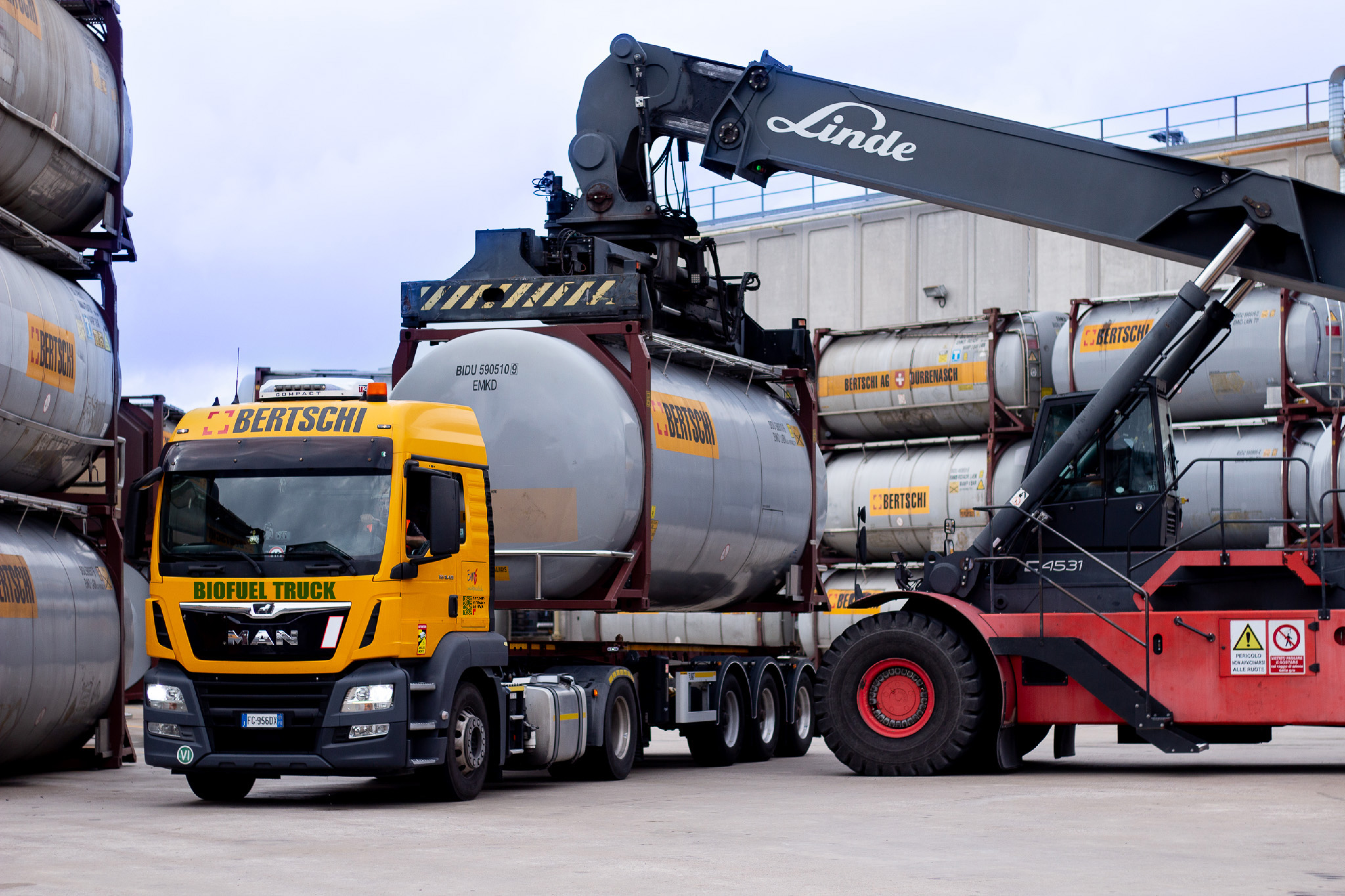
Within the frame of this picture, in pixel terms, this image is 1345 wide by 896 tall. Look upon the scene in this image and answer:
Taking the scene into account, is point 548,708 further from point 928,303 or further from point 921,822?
point 928,303

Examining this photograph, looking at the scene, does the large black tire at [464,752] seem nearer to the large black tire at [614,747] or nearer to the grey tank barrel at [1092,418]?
the large black tire at [614,747]

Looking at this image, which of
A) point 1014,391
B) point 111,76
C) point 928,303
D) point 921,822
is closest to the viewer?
point 921,822

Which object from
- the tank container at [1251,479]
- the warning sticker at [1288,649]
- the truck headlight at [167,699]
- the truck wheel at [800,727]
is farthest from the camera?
the tank container at [1251,479]

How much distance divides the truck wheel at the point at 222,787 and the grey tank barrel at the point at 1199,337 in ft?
30.2

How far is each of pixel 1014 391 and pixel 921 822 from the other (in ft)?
54.0

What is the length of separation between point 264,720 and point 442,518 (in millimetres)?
2007

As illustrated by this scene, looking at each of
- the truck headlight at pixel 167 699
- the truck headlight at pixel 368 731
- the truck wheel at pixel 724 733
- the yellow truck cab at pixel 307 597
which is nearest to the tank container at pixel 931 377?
the truck wheel at pixel 724 733

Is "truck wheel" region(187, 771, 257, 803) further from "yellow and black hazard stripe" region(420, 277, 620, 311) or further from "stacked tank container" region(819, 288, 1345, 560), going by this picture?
"stacked tank container" region(819, 288, 1345, 560)

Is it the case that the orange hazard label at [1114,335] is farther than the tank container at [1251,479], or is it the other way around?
the orange hazard label at [1114,335]

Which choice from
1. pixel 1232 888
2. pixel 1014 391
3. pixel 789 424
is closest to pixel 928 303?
pixel 1014 391

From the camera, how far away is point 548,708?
14320mm

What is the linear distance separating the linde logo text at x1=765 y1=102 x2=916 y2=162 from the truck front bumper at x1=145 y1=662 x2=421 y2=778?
22.7ft

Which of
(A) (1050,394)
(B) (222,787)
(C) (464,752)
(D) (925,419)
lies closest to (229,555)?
(B) (222,787)

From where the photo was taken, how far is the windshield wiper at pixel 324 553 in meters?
12.5
